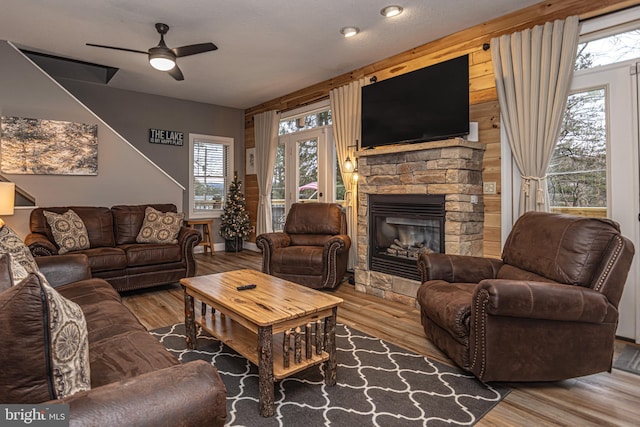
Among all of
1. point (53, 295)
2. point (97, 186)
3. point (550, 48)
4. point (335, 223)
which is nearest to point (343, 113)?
point (335, 223)

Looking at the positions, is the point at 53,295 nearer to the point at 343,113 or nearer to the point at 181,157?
the point at 343,113

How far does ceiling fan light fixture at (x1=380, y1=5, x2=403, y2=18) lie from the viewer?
3227 mm

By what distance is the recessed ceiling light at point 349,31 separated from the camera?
3.64 metres

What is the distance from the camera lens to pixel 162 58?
3.36 m

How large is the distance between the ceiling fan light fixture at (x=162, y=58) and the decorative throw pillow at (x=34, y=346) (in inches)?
118

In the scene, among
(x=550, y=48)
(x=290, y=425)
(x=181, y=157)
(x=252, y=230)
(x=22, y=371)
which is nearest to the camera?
(x=22, y=371)

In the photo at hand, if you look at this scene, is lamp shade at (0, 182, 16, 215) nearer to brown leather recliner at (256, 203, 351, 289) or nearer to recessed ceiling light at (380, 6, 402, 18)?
brown leather recliner at (256, 203, 351, 289)

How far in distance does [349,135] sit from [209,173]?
3303 millimetres

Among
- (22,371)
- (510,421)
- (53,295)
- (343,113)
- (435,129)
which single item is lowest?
(510,421)

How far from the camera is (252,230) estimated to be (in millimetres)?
6969

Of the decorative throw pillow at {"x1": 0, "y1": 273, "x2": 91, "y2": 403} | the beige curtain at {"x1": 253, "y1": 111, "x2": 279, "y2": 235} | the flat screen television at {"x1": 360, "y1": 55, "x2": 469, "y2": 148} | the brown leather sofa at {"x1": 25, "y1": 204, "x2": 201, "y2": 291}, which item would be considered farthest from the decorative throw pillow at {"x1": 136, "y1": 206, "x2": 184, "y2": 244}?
the decorative throw pillow at {"x1": 0, "y1": 273, "x2": 91, "y2": 403}

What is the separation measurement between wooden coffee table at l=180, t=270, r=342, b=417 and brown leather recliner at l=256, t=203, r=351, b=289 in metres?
1.49

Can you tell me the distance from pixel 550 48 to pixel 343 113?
97.1 inches
